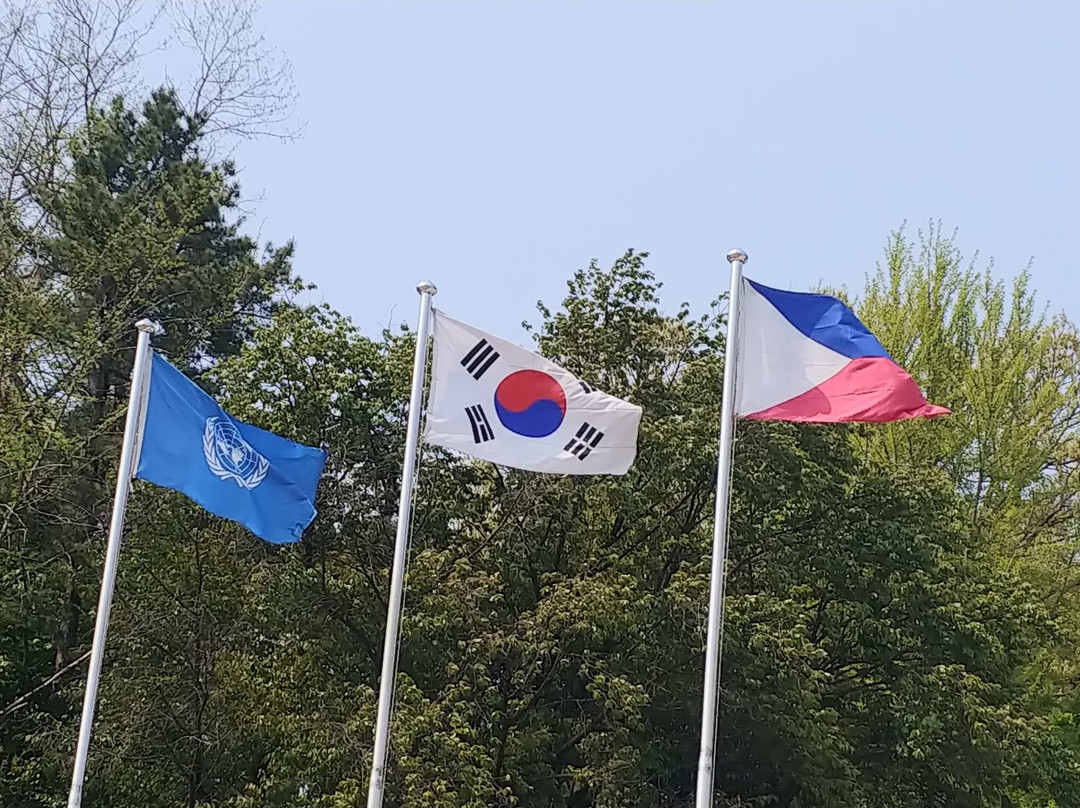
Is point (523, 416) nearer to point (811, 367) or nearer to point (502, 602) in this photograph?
point (811, 367)

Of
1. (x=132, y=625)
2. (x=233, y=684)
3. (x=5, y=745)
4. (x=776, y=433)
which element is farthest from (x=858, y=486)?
(x=5, y=745)

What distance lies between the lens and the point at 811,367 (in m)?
10.1

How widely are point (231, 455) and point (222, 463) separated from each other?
3.8 inches

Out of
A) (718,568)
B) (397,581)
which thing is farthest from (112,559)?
(718,568)

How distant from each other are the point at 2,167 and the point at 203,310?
4433 millimetres

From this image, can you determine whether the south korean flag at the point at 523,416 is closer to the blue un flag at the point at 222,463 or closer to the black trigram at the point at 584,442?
the black trigram at the point at 584,442

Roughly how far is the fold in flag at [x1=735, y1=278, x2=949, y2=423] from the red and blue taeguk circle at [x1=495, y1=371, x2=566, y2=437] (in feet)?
5.05

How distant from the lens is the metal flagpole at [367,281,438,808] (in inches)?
388

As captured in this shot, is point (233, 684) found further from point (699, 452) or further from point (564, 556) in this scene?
point (699, 452)

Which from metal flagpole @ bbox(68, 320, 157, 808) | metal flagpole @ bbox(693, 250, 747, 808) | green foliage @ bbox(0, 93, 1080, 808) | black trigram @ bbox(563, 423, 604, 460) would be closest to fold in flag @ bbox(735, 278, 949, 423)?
metal flagpole @ bbox(693, 250, 747, 808)

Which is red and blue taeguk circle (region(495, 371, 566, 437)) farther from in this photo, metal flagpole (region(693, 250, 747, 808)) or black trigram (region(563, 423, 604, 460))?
metal flagpole (region(693, 250, 747, 808))

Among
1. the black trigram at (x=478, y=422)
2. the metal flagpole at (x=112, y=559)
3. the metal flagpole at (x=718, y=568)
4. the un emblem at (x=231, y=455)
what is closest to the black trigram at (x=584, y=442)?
the black trigram at (x=478, y=422)

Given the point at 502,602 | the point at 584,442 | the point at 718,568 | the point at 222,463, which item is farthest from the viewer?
the point at 502,602

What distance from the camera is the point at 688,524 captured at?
1831 centimetres
